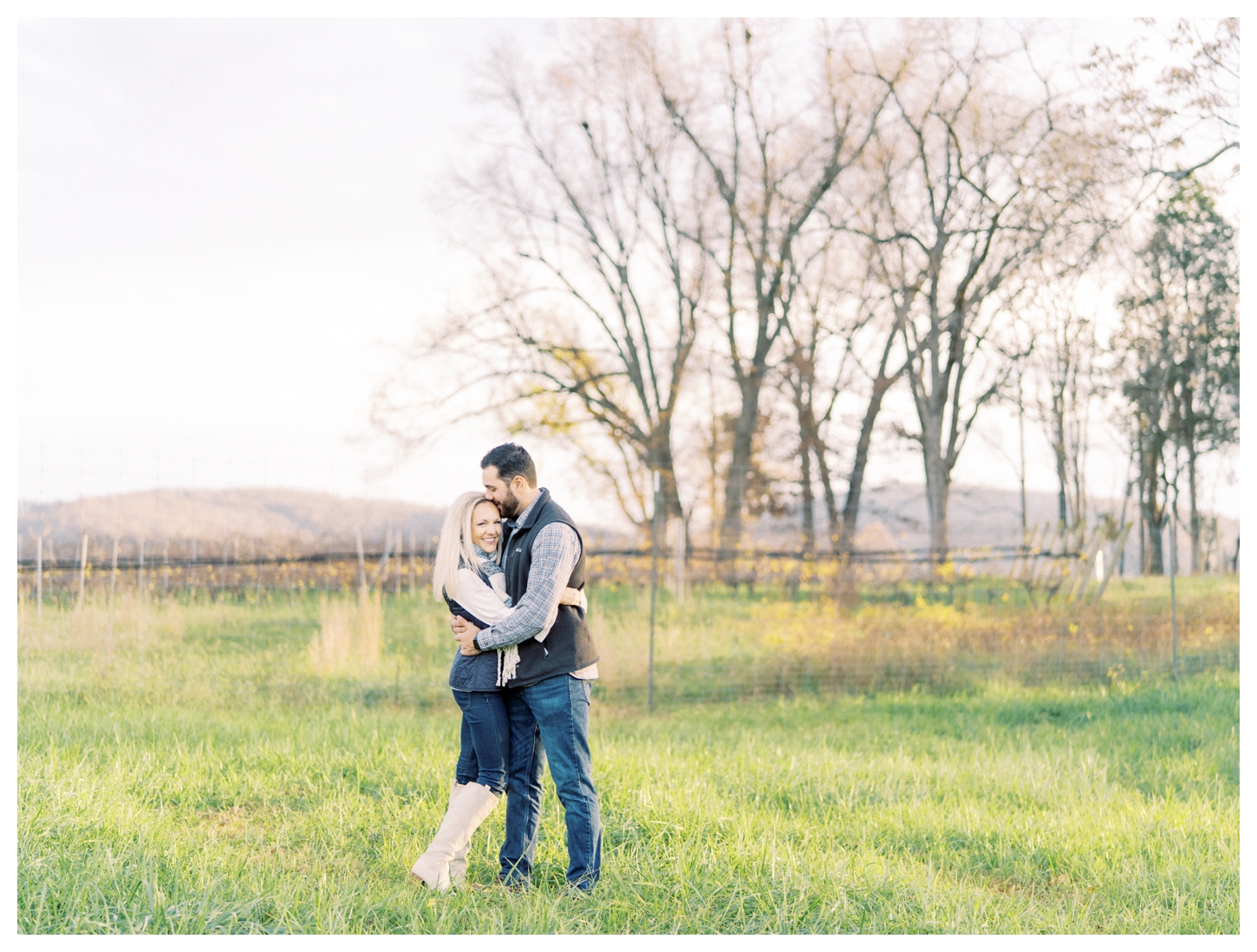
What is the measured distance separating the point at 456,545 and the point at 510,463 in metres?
0.38

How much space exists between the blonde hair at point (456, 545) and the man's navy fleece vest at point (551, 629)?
129 millimetres

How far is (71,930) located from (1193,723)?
768 cm

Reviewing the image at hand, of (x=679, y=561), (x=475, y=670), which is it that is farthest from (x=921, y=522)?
(x=475, y=670)

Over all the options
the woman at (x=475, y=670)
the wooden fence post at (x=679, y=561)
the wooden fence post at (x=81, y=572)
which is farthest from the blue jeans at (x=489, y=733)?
the wooden fence post at (x=679, y=561)

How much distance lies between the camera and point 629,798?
484 cm

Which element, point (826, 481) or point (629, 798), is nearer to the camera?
point (629, 798)

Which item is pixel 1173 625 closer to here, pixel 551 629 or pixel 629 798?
pixel 629 798

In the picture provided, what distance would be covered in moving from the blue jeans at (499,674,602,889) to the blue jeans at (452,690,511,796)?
0.07 metres

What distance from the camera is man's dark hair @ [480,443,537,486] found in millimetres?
3817

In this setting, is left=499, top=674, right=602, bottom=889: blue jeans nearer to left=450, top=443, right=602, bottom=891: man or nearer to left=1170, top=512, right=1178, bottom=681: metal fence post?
left=450, top=443, right=602, bottom=891: man

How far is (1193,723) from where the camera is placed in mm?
7609

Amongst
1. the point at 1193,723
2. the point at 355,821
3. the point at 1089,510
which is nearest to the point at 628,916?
the point at 355,821

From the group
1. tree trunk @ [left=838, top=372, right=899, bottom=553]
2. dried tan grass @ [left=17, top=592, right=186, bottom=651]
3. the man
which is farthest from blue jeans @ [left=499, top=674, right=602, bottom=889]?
tree trunk @ [left=838, top=372, right=899, bottom=553]

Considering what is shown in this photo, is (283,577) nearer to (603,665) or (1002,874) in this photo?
(603,665)
